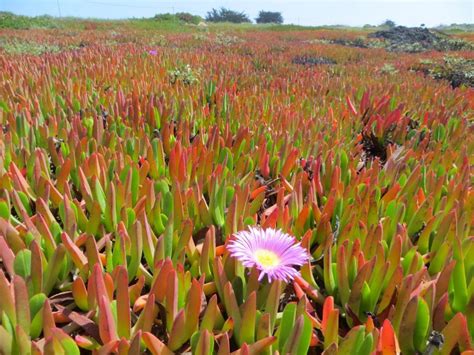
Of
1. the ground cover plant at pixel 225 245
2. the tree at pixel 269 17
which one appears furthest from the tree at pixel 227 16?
the ground cover plant at pixel 225 245

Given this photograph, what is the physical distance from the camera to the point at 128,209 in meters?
1.05

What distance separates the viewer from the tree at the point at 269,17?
2532 inches

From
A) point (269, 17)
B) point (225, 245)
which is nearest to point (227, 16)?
point (269, 17)

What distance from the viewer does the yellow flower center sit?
33.9 inches

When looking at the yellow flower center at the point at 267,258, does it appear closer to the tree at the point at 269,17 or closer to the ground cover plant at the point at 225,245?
the ground cover plant at the point at 225,245

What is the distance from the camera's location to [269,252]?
93 centimetres

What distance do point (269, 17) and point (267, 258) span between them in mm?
69119

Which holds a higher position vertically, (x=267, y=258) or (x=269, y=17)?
(x=269, y=17)

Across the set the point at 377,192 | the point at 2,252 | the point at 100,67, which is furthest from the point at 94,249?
the point at 100,67

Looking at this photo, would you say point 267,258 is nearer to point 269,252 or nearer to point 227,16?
point 269,252

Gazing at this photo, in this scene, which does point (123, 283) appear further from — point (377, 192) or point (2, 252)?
point (377, 192)

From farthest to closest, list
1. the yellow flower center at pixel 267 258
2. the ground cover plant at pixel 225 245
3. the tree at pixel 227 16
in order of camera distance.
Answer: the tree at pixel 227 16
the yellow flower center at pixel 267 258
the ground cover plant at pixel 225 245

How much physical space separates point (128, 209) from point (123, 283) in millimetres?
387

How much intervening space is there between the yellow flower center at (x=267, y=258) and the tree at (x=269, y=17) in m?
68.4
